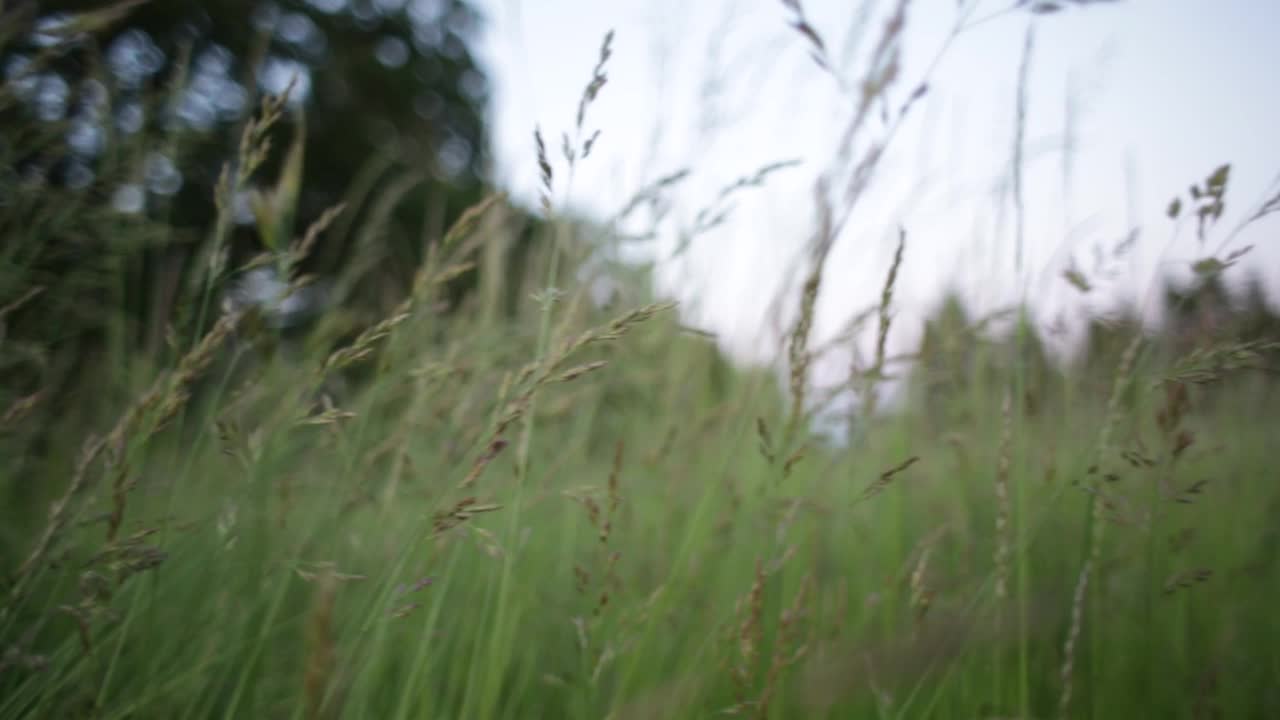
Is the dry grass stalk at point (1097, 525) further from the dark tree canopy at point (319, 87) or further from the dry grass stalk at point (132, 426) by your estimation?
the dark tree canopy at point (319, 87)

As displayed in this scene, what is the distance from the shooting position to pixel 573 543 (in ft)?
5.34

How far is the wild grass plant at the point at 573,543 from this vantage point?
76 centimetres

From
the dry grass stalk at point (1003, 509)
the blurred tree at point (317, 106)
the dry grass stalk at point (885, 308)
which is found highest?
the blurred tree at point (317, 106)

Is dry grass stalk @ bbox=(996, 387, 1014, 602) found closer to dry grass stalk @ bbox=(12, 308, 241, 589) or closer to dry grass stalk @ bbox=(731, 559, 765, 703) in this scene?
dry grass stalk @ bbox=(731, 559, 765, 703)

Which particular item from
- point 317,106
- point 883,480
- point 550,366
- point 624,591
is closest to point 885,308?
point 883,480

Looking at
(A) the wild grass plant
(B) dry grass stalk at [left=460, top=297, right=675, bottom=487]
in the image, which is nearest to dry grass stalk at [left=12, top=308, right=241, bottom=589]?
(A) the wild grass plant

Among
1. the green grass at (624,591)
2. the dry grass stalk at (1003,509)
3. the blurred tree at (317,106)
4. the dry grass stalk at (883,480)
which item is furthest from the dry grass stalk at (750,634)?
the blurred tree at (317,106)

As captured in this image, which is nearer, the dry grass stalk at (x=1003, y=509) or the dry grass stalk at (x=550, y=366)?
the dry grass stalk at (x=550, y=366)

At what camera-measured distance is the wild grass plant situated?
0.76 m

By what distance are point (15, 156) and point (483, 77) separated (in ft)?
23.8

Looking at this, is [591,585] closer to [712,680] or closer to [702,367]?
[712,680]

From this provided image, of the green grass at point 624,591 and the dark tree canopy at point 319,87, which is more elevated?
the dark tree canopy at point 319,87

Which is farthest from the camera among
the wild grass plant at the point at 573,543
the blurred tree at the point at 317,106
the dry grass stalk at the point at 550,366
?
the blurred tree at the point at 317,106

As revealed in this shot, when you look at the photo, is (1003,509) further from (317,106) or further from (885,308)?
(317,106)
